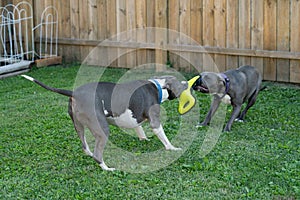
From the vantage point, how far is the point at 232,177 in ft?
17.8

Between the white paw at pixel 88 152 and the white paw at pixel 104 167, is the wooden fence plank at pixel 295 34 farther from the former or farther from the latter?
the white paw at pixel 104 167

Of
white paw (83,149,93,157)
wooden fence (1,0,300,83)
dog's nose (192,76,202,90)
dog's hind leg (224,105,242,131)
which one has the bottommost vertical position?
white paw (83,149,93,157)

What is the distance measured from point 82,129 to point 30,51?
645 centimetres

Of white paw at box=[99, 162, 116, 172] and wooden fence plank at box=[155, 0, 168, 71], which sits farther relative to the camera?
wooden fence plank at box=[155, 0, 168, 71]

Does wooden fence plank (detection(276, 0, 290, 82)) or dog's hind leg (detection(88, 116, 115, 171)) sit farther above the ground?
wooden fence plank (detection(276, 0, 290, 82))

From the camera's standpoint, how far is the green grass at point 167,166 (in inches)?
204

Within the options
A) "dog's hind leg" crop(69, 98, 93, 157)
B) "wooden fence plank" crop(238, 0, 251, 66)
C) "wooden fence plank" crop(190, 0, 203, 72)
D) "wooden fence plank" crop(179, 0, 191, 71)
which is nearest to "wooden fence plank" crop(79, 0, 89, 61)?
"wooden fence plank" crop(179, 0, 191, 71)

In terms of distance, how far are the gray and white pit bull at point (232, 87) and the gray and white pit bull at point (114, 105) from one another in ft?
2.15

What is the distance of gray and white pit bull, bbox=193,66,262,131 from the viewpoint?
272 inches

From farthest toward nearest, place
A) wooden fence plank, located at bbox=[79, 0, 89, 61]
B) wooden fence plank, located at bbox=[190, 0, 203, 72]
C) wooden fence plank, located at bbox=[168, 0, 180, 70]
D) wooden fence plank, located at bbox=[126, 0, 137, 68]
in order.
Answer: wooden fence plank, located at bbox=[79, 0, 89, 61] → wooden fence plank, located at bbox=[126, 0, 137, 68] → wooden fence plank, located at bbox=[168, 0, 180, 70] → wooden fence plank, located at bbox=[190, 0, 203, 72]

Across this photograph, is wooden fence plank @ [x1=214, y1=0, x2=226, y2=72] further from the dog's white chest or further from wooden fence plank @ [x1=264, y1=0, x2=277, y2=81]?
the dog's white chest

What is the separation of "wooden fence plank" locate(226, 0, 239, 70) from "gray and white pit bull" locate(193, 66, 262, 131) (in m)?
2.19

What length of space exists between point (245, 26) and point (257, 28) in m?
0.21

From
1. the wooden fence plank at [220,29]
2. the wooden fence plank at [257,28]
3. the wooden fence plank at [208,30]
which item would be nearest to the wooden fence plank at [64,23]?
the wooden fence plank at [208,30]
